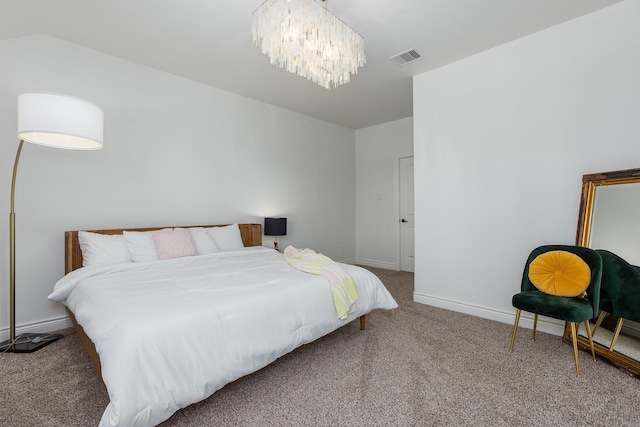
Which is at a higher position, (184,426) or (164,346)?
(164,346)

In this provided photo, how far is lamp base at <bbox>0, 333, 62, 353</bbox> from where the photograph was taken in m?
2.19

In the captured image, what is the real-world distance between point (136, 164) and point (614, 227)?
14.0ft

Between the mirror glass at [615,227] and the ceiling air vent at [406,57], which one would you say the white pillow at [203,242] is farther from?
the mirror glass at [615,227]

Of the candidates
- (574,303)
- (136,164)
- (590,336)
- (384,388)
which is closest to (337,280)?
(384,388)

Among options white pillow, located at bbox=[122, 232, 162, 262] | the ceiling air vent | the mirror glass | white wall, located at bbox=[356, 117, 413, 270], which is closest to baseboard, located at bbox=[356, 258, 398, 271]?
white wall, located at bbox=[356, 117, 413, 270]

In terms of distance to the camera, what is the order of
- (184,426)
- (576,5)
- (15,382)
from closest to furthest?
(184,426) < (15,382) < (576,5)

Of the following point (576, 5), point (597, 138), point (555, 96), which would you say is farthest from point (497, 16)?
point (597, 138)

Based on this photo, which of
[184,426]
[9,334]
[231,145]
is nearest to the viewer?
[184,426]

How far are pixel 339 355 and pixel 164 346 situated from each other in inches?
50.4

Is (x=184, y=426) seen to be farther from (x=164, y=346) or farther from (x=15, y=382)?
(x=15, y=382)

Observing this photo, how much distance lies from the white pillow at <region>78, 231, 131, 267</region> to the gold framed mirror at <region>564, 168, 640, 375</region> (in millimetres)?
3801

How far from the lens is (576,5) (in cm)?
224

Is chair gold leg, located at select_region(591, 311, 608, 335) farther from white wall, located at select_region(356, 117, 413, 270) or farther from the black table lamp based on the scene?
the black table lamp

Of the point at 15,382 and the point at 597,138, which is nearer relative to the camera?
the point at 15,382
